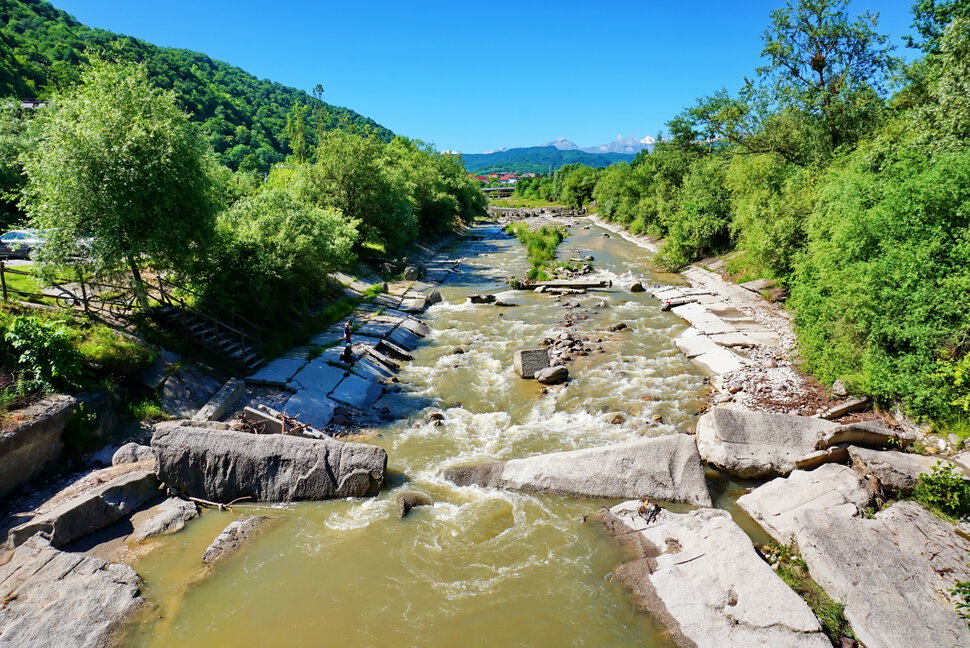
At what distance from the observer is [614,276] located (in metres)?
38.9

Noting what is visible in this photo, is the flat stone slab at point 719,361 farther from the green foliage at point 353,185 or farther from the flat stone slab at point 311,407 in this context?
the green foliage at point 353,185

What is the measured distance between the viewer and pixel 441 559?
10039mm

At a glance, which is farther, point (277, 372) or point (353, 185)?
point (353, 185)

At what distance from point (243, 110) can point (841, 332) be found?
15767 centimetres

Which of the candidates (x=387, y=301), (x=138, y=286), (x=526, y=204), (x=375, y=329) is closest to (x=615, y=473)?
(x=375, y=329)

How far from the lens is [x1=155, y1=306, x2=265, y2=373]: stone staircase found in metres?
17.2

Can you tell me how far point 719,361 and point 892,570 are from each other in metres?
11.7

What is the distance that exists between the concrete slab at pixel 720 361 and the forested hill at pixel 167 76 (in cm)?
4121

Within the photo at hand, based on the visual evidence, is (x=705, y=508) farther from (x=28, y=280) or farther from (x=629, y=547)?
(x=28, y=280)

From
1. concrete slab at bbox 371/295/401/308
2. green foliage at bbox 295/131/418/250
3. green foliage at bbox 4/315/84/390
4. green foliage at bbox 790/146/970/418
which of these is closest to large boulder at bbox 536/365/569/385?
green foliage at bbox 790/146/970/418

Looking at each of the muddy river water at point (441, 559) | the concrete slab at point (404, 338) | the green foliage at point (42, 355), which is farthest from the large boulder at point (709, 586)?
the concrete slab at point (404, 338)

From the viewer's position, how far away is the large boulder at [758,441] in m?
12.0

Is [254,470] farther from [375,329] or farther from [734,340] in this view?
[734,340]

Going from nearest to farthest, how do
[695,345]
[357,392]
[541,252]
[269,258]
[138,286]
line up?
1. [138,286]
2. [357,392]
3. [269,258]
4. [695,345]
5. [541,252]
